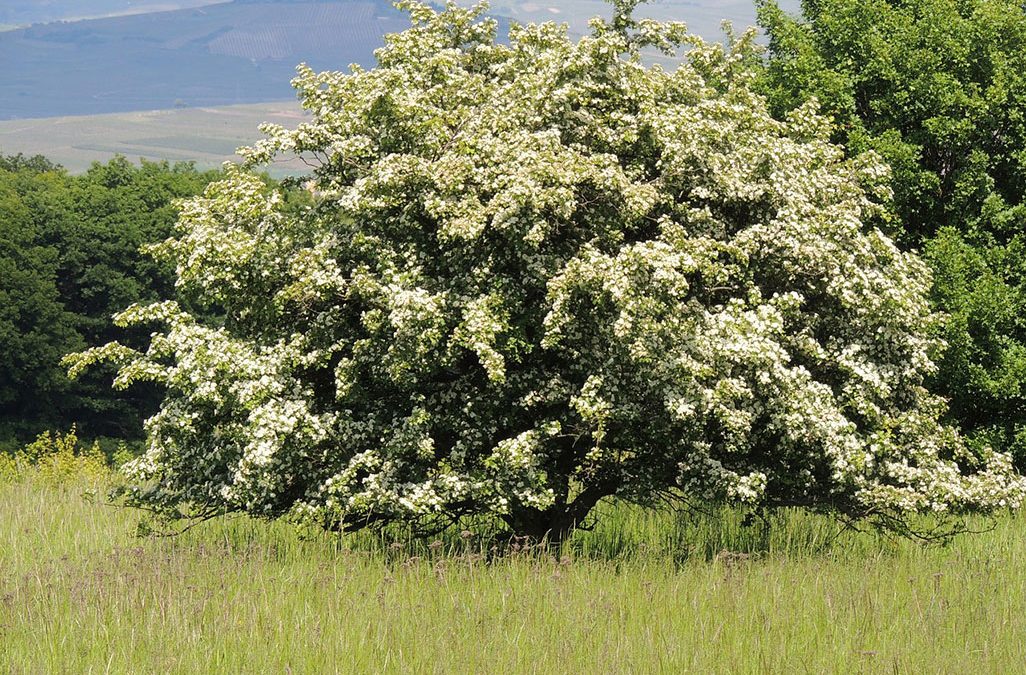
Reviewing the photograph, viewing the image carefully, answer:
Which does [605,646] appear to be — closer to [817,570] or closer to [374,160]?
[817,570]

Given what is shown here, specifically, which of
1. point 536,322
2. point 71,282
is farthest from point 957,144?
point 71,282

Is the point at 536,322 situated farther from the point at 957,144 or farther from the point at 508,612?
the point at 957,144

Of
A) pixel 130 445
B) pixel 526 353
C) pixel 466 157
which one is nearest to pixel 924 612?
pixel 526 353

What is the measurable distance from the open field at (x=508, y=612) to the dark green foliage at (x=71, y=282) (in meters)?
54.9

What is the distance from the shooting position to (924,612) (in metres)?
10.7

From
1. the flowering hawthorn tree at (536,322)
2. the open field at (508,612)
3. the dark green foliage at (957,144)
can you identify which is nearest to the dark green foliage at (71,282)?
the dark green foliage at (957,144)

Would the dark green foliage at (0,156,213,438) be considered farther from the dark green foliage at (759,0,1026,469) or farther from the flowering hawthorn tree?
the flowering hawthorn tree

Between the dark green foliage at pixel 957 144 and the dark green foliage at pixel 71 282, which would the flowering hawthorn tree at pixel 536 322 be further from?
the dark green foliage at pixel 71 282

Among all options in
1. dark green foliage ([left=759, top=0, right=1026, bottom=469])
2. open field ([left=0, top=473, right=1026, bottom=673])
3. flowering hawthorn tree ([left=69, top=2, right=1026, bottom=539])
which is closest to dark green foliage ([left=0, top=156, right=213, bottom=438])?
dark green foliage ([left=759, top=0, right=1026, bottom=469])

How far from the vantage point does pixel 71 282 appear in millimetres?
72438

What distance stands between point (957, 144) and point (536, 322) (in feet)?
39.7

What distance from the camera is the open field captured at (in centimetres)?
935

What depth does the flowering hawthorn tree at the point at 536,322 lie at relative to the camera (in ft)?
43.2

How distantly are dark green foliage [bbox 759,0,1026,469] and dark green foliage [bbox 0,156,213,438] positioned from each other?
162 ft
